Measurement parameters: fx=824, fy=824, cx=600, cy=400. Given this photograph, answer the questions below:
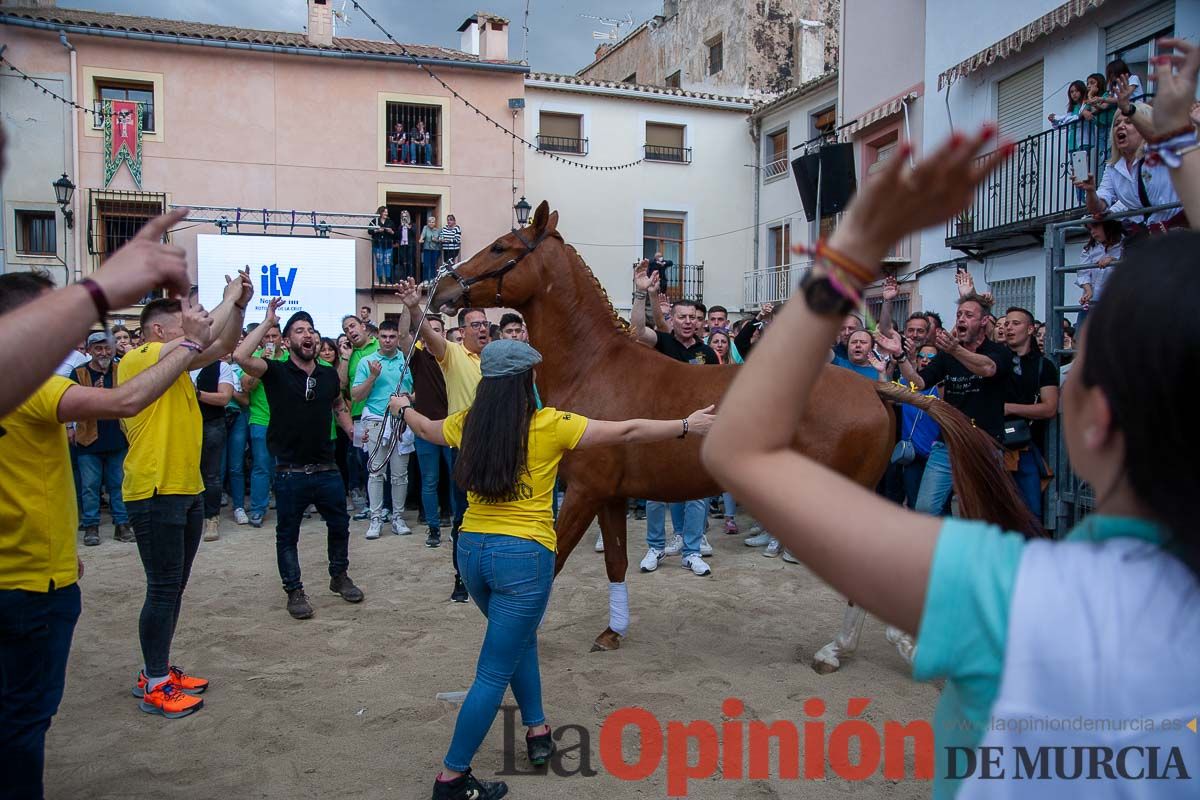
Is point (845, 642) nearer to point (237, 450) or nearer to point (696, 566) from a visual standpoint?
point (696, 566)

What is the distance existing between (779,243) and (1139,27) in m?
13.0

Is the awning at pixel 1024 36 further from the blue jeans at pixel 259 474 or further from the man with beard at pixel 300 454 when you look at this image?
the blue jeans at pixel 259 474

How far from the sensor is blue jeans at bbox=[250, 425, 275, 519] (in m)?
8.90

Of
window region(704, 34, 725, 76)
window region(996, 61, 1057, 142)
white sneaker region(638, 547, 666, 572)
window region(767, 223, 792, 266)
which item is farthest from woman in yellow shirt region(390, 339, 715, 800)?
window region(704, 34, 725, 76)

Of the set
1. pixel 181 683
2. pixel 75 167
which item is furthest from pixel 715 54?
pixel 181 683

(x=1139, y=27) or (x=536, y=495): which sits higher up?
(x=1139, y=27)

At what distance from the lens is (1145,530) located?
104cm

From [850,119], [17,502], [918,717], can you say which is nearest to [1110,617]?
[17,502]

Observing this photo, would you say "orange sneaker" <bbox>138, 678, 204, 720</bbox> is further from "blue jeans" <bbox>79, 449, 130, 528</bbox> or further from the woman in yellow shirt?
"blue jeans" <bbox>79, 449, 130, 528</bbox>

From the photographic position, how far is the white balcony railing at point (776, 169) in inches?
914

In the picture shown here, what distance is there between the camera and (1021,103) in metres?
13.5

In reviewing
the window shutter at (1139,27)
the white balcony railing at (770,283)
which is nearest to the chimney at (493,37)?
the white balcony railing at (770,283)

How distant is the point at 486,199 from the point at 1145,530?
21276 mm

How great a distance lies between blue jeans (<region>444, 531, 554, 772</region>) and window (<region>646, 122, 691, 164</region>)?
21737mm
